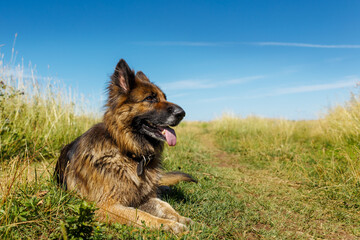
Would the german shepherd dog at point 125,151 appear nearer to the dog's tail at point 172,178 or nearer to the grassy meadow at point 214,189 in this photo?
the grassy meadow at point 214,189

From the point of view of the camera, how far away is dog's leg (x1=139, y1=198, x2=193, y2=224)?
118 inches

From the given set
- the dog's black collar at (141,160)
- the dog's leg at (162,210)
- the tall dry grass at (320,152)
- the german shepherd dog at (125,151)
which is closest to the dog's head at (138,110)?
the german shepherd dog at (125,151)

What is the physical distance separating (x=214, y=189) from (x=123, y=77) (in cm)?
277

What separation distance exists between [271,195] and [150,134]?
9.91 ft

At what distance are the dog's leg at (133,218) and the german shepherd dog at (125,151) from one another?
30 millimetres

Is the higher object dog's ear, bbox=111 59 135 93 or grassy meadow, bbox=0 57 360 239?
dog's ear, bbox=111 59 135 93

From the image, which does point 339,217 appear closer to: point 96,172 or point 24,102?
point 96,172

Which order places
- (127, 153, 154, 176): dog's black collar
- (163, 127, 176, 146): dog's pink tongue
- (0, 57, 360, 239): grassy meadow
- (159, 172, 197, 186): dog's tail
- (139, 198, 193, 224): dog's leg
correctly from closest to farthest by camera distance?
(0, 57, 360, 239): grassy meadow → (139, 198, 193, 224): dog's leg → (127, 153, 154, 176): dog's black collar → (163, 127, 176, 146): dog's pink tongue → (159, 172, 197, 186): dog's tail

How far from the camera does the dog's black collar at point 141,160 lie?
318cm

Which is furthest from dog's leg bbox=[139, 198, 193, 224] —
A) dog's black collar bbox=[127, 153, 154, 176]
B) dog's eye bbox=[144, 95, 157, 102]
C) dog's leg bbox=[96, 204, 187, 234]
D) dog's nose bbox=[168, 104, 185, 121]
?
dog's eye bbox=[144, 95, 157, 102]

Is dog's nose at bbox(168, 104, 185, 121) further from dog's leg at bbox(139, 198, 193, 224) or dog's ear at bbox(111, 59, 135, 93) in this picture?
dog's leg at bbox(139, 198, 193, 224)

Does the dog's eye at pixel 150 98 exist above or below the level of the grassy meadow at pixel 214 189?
above

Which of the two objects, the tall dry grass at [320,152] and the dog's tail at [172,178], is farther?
the tall dry grass at [320,152]

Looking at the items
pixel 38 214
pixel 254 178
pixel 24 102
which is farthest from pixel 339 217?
pixel 24 102
